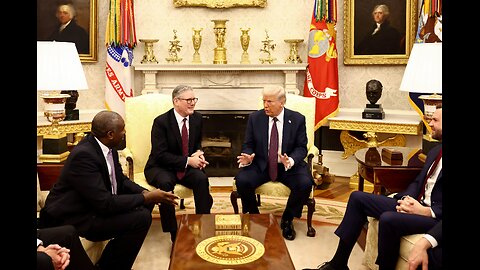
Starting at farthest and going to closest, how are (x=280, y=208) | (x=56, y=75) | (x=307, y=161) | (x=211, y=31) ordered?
(x=211, y=31) < (x=280, y=208) < (x=307, y=161) < (x=56, y=75)

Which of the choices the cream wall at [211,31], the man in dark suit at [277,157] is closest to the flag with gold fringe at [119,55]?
the cream wall at [211,31]

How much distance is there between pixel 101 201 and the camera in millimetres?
3043

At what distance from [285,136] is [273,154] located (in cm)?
23

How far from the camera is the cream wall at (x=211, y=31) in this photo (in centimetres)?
715

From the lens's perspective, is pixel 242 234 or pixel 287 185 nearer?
pixel 242 234

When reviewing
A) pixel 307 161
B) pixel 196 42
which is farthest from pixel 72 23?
pixel 307 161

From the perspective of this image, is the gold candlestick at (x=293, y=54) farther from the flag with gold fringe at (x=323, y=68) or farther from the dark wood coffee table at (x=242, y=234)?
the dark wood coffee table at (x=242, y=234)

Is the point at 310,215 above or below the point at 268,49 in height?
below

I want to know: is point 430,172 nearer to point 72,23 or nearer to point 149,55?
point 149,55

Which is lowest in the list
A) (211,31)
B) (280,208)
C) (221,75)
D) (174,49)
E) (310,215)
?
(280,208)

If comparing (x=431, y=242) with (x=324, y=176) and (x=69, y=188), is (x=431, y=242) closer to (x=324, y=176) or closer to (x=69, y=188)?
(x=69, y=188)

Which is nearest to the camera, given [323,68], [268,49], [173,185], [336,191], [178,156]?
[173,185]

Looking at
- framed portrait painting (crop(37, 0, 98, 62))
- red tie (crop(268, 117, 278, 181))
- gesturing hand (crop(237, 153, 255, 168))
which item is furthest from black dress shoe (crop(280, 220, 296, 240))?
framed portrait painting (crop(37, 0, 98, 62))

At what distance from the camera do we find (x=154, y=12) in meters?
7.24
